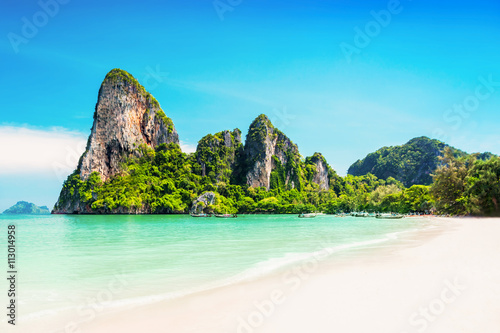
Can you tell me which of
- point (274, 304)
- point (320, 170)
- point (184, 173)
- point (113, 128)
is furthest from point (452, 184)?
point (113, 128)

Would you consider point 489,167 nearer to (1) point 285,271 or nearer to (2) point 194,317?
(1) point 285,271

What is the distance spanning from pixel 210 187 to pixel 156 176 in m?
19.9

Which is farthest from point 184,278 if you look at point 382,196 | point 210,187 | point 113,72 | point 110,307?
point 113,72

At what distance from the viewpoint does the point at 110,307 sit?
677 cm

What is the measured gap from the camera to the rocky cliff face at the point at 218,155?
125 meters

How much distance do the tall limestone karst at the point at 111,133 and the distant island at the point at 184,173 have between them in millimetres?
327

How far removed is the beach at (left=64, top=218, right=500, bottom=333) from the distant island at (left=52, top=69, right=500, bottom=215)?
72783 millimetres

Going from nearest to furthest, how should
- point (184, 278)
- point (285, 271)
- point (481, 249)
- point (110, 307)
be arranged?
point (110, 307)
point (184, 278)
point (285, 271)
point (481, 249)

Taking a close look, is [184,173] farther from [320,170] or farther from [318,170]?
[320,170]

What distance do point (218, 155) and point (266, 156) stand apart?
19.3 metres

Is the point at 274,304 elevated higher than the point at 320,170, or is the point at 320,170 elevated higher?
the point at 320,170

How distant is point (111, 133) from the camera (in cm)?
10925

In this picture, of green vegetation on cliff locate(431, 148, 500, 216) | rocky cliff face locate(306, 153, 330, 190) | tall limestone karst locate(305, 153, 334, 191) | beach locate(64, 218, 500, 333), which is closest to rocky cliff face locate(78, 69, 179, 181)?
tall limestone karst locate(305, 153, 334, 191)

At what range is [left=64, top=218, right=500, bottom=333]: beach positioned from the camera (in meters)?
5.08
